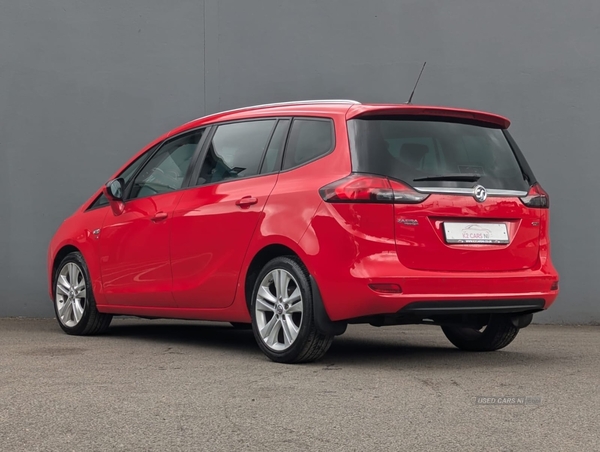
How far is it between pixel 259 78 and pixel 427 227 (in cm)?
516

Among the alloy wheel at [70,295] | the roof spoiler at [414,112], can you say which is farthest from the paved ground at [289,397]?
the roof spoiler at [414,112]

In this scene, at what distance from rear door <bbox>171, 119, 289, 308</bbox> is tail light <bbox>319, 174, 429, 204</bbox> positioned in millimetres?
682

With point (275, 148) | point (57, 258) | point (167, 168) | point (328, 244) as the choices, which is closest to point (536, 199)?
point (328, 244)

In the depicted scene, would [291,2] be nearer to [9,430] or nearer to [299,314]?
[299,314]

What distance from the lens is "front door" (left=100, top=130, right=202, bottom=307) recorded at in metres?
7.57

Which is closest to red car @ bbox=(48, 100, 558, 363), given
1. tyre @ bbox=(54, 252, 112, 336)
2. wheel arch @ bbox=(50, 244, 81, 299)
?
tyre @ bbox=(54, 252, 112, 336)

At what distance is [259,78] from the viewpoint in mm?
10844

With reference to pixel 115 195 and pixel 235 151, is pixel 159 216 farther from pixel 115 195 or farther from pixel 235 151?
pixel 235 151

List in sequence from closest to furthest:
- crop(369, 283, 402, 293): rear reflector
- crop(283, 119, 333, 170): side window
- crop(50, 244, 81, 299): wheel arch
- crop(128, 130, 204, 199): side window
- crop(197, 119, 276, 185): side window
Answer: crop(369, 283, 402, 293): rear reflector, crop(283, 119, 333, 170): side window, crop(197, 119, 276, 185): side window, crop(128, 130, 204, 199): side window, crop(50, 244, 81, 299): wheel arch

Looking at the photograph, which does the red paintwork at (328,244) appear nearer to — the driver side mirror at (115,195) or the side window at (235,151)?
the side window at (235,151)

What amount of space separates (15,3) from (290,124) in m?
5.40

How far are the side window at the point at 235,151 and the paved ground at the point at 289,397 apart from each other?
1.29 meters

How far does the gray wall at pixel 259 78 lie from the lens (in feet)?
34.9

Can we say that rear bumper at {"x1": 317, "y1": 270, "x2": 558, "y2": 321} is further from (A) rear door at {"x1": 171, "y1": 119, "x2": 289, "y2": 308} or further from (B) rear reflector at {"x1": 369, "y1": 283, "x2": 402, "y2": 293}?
(A) rear door at {"x1": 171, "y1": 119, "x2": 289, "y2": 308}
